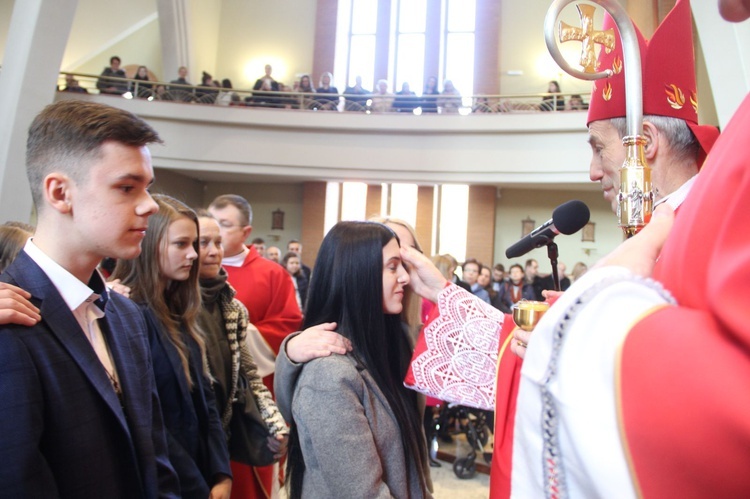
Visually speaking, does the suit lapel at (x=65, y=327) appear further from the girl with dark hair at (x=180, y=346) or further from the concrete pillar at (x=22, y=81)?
the concrete pillar at (x=22, y=81)

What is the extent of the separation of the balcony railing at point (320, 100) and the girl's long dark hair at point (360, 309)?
10.3 metres

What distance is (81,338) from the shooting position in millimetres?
1176

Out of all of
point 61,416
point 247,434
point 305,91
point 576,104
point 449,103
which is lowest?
point 247,434

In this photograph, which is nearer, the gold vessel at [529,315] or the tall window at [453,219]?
the gold vessel at [529,315]

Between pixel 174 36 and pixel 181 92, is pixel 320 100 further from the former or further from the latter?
pixel 174 36

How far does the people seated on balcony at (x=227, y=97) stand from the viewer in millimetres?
12481

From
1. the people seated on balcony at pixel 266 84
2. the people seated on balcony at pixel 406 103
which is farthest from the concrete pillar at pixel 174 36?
the people seated on balcony at pixel 406 103

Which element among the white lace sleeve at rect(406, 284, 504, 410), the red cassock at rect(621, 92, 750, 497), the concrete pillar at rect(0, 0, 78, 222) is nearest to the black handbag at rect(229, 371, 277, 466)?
the white lace sleeve at rect(406, 284, 504, 410)

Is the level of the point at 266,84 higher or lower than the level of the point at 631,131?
higher

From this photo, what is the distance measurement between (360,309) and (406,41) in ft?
47.4

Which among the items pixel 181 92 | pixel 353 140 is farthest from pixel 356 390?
pixel 181 92

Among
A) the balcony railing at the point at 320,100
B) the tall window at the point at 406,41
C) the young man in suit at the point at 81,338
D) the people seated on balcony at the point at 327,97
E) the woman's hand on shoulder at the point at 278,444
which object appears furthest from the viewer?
the tall window at the point at 406,41

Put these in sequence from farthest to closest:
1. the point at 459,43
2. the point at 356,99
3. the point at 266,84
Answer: the point at 459,43, the point at 266,84, the point at 356,99

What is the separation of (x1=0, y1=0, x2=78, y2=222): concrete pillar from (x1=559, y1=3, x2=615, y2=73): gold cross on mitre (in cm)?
754
